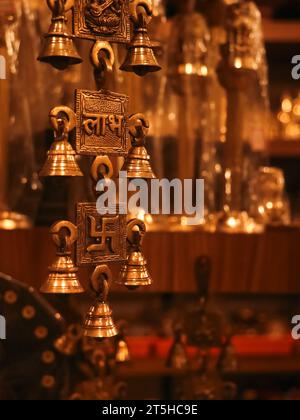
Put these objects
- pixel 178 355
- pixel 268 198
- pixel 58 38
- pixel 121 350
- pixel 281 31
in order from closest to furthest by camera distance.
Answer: pixel 58 38 < pixel 121 350 < pixel 178 355 < pixel 268 198 < pixel 281 31

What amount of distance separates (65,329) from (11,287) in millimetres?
100

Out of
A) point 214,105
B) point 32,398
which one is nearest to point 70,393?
point 32,398

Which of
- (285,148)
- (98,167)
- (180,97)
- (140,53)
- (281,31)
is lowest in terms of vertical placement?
(98,167)

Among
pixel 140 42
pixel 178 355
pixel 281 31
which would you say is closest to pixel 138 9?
pixel 140 42

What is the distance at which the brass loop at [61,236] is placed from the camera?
63 centimetres

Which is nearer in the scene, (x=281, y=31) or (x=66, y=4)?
(x=66, y=4)

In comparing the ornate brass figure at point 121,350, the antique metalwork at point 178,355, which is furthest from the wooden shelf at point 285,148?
the ornate brass figure at point 121,350

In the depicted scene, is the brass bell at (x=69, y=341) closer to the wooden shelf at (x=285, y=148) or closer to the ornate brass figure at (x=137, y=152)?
the ornate brass figure at (x=137, y=152)

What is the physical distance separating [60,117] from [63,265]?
5.4 inches

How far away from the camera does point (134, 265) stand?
678mm

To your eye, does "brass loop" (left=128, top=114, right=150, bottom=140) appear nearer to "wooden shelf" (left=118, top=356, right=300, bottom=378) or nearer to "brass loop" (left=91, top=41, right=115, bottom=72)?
"brass loop" (left=91, top=41, right=115, bottom=72)

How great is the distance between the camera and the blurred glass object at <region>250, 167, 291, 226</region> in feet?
3.60

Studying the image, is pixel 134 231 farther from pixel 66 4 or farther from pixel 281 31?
pixel 281 31

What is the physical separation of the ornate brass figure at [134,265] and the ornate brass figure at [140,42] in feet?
0.50
